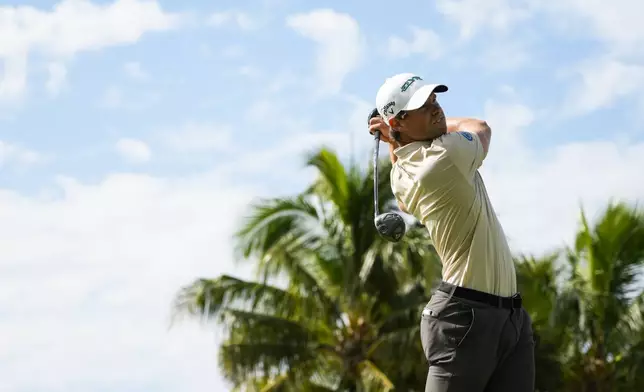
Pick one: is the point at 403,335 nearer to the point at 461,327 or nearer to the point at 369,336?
the point at 369,336

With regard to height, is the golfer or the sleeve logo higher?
the sleeve logo

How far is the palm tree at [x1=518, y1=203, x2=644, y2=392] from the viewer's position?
82.5 feet

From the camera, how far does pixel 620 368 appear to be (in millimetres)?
25516

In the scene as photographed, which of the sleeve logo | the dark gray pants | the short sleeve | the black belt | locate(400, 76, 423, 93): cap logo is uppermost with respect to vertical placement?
locate(400, 76, 423, 93): cap logo

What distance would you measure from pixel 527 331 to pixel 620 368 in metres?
20.6

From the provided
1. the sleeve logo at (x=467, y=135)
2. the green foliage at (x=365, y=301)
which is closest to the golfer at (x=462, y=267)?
the sleeve logo at (x=467, y=135)

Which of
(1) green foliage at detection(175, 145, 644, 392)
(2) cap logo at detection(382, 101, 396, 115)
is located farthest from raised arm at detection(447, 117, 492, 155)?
(1) green foliage at detection(175, 145, 644, 392)

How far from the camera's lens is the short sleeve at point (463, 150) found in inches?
221

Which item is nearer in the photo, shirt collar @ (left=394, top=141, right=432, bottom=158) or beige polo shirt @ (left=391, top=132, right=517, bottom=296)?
beige polo shirt @ (left=391, top=132, right=517, bottom=296)

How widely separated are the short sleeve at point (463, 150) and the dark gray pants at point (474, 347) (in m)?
0.60

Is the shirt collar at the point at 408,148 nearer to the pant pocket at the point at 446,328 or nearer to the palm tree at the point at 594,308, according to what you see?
the pant pocket at the point at 446,328

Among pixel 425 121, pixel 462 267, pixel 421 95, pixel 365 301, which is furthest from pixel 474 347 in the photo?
pixel 365 301

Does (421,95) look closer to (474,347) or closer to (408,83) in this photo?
(408,83)

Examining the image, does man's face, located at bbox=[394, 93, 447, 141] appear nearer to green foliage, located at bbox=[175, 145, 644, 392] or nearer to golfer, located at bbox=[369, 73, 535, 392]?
golfer, located at bbox=[369, 73, 535, 392]
